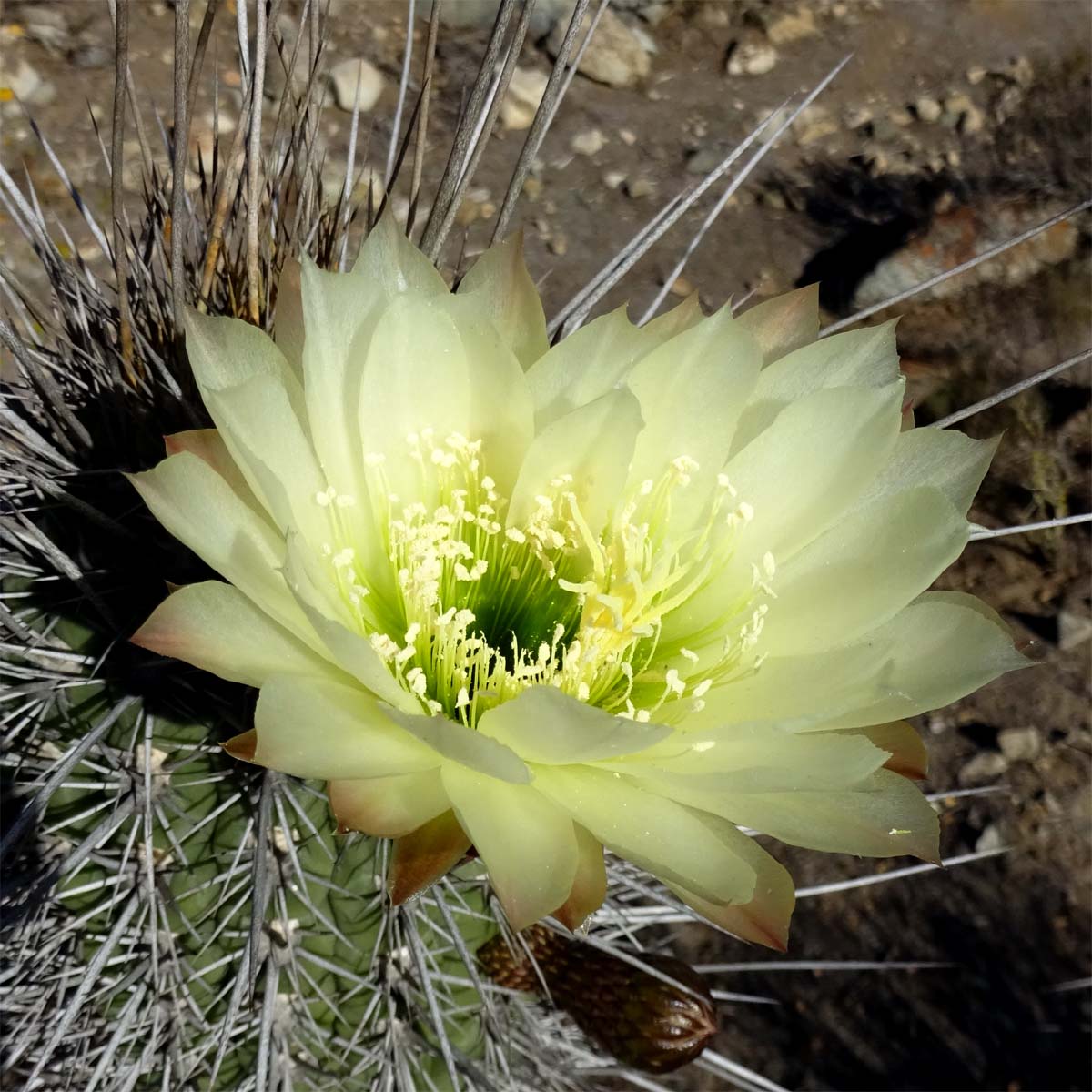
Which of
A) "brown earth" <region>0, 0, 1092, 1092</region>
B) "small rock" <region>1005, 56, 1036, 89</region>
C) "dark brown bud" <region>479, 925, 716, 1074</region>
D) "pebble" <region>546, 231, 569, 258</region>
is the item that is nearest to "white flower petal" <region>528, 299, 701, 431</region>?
"dark brown bud" <region>479, 925, 716, 1074</region>

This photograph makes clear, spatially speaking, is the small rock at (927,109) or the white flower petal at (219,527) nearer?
the white flower petal at (219,527)

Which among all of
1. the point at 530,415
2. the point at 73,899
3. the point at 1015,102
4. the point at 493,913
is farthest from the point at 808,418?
the point at 1015,102

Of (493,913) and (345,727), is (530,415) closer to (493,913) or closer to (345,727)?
(345,727)

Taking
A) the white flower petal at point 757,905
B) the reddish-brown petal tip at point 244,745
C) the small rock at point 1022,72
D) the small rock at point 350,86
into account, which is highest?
the small rock at point 1022,72

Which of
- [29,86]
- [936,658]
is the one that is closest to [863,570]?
[936,658]

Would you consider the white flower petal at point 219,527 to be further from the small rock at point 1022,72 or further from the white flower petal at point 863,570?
the small rock at point 1022,72

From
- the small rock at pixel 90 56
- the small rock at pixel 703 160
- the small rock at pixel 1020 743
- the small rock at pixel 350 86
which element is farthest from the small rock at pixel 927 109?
the small rock at pixel 90 56
